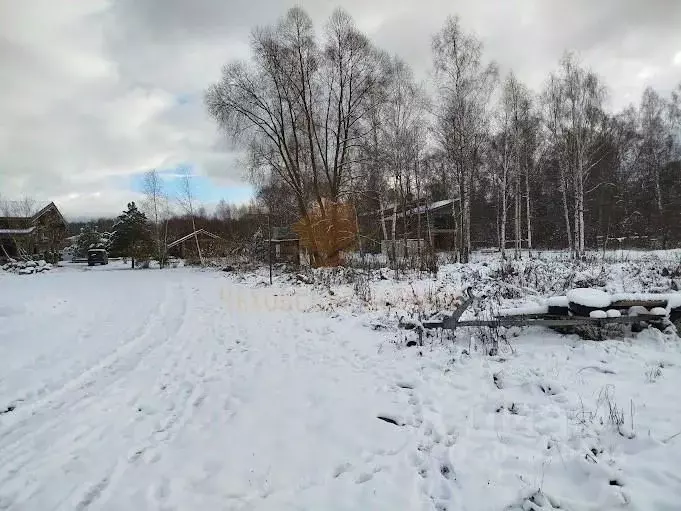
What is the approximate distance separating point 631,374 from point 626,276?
29.5ft

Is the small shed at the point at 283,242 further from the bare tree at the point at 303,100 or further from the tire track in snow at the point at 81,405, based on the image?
the tire track in snow at the point at 81,405

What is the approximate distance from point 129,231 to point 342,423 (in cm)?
5045

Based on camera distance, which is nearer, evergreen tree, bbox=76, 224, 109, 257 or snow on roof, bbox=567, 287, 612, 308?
snow on roof, bbox=567, 287, 612, 308

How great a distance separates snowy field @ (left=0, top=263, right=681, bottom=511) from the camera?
10.4 feet

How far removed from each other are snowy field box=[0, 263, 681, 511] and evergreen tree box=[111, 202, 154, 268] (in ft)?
136

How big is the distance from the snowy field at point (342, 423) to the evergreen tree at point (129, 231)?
41.4 metres

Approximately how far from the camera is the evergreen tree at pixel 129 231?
4609 cm

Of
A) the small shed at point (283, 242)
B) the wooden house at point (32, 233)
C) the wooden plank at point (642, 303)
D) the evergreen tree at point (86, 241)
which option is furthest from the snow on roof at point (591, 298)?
the evergreen tree at point (86, 241)

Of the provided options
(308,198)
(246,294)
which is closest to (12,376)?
(246,294)

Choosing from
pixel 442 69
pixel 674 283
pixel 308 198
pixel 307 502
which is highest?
pixel 442 69

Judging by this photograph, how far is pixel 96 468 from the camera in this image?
3611 millimetres

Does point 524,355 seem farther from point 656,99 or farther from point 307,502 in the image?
point 656,99

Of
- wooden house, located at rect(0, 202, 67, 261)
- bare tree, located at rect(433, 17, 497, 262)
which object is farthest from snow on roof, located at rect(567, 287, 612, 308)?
wooden house, located at rect(0, 202, 67, 261)

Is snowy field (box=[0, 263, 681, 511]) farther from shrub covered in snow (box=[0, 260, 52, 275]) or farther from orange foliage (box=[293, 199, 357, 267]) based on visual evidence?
shrub covered in snow (box=[0, 260, 52, 275])
